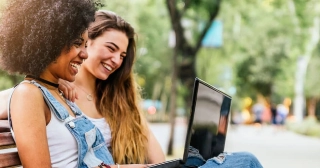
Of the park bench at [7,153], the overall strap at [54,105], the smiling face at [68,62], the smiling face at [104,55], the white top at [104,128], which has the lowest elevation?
the park bench at [7,153]

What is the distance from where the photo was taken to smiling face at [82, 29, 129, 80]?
10.2 feet

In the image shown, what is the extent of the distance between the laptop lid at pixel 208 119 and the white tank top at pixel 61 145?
→ 1.61 feet

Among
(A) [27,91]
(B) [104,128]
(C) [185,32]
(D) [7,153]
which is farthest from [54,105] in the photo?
(C) [185,32]

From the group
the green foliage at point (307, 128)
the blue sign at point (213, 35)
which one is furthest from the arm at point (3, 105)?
the green foliage at point (307, 128)

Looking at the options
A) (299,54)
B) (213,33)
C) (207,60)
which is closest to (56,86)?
(213,33)

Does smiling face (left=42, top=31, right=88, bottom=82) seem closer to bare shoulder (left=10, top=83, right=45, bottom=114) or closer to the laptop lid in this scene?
bare shoulder (left=10, top=83, right=45, bottom=114)

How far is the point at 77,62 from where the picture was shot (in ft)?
7.41

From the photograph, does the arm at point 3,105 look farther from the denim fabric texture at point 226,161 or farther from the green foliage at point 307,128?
the green foliage at point 307,128

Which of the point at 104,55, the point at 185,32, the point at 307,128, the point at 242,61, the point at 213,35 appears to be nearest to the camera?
the point at 104,55

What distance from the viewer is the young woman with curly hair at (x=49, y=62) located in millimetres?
2053

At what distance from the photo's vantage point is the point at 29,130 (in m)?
1.95

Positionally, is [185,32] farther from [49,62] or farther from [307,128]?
[307,128]

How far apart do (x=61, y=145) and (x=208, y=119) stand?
0.73 metres

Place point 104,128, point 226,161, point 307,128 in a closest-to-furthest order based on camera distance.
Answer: point 226,161 → point 104,128 → point 307,128
